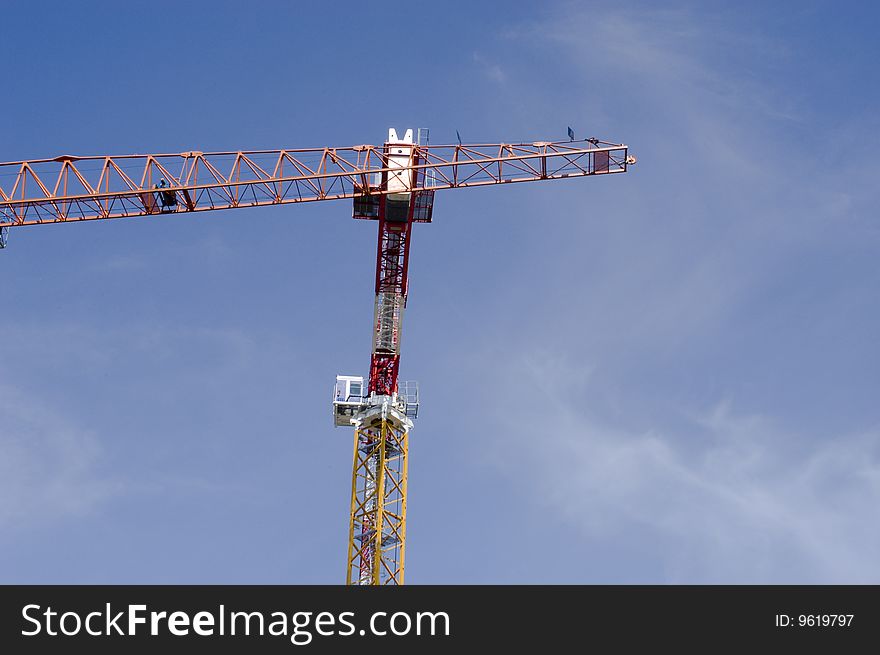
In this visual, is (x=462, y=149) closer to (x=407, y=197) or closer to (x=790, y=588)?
(x=407, y=197)

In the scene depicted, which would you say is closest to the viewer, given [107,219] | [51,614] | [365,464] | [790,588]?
[51,614]

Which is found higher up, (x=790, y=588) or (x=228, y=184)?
(x=228, y=184)

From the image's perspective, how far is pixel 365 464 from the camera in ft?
380

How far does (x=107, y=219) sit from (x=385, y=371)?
23.0m

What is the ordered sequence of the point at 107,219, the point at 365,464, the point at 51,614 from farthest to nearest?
1. the point at 365,464
2. the point at 107,219
3. the point at 51,614

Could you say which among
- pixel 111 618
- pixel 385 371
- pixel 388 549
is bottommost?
pixel 111 618

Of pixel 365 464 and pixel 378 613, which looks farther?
pixel 365 464

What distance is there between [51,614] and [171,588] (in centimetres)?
483

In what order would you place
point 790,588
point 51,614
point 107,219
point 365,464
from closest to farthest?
point 51,614, point 790,588, point 107,219, point 365,464

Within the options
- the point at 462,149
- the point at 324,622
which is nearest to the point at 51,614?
the point at 324,622

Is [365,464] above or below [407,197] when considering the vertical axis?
below

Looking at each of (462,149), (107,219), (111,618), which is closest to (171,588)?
(111,618)

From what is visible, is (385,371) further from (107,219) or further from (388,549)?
(107,219)

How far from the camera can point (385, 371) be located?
117500 millimetres
